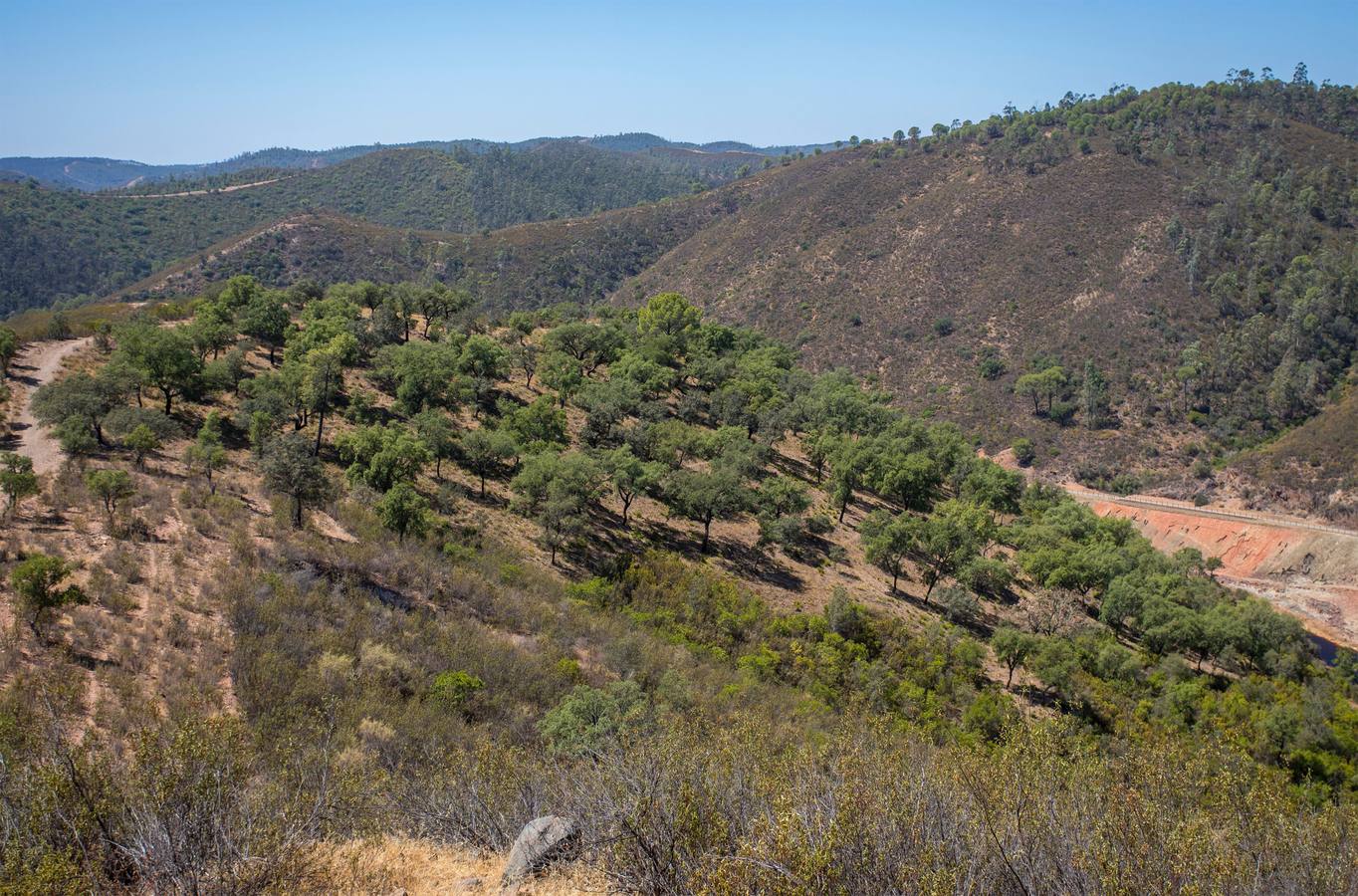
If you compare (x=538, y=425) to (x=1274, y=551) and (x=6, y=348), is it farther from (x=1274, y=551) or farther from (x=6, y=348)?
(x=1274, y=551)

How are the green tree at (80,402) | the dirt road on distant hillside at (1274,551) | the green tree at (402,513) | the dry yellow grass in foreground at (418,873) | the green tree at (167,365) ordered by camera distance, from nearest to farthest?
1. the dry yellow grass in foreground at (418,873)
2. the green tree at (80,402)
3. the green tree at (402,513)
4. the green tree at (167,365)
5. the dirt road on distant hillside at (1274,551)

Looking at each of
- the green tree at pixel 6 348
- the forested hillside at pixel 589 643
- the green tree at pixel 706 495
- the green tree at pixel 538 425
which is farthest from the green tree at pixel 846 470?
the green tree at pixel 6 348

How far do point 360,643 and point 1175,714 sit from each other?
36.8 metres

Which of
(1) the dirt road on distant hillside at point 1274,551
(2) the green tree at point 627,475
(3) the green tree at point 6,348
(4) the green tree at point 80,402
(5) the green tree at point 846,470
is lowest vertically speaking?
(1) the dirt road on distant hillside at point 1274,551

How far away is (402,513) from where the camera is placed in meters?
32.0

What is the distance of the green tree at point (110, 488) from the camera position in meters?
25.6

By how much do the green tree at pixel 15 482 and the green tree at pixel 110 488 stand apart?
1639mm

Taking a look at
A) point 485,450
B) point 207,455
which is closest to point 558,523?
point 485,450

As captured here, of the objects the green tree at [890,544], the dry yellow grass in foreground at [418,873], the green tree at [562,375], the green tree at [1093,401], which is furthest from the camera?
the green tree at [1093,401]

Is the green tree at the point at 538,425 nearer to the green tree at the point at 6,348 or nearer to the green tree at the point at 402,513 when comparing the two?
the green tree at the point at 402,513

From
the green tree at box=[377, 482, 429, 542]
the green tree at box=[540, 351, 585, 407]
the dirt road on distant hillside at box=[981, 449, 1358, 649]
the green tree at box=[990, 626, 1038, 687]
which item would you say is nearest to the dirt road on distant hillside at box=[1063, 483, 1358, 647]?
the dirt road on distant hillside at box=[981, 449, 1358, 649]

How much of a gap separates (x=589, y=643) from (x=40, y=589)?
17324mm

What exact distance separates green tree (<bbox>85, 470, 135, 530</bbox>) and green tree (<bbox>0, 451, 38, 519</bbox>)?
164 centimetres

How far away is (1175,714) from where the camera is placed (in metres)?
33.6
